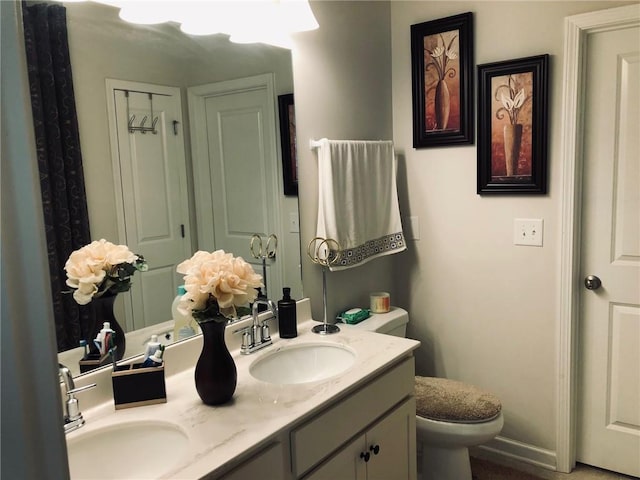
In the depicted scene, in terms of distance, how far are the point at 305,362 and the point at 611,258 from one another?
1326mm

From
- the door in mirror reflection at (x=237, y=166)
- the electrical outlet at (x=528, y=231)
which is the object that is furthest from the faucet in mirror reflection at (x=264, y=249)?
the electrical outlet at (x=528, y=231)

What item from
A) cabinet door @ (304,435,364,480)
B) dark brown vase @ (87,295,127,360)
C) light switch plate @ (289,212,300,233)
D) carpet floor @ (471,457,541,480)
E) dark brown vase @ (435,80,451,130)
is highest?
dark brown vase @ (435,80,451,130)

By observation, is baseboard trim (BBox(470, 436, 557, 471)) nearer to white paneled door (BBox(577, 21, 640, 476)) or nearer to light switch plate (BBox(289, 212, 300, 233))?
white paneled door (BBox(577, 21, 640, 476))

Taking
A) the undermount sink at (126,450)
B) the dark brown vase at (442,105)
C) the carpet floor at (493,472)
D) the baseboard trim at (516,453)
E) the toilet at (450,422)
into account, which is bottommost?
the carpet floor at (493,472)

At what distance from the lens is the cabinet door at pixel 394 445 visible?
166 cm

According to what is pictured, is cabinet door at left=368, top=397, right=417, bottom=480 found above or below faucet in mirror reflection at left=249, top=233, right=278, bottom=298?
below

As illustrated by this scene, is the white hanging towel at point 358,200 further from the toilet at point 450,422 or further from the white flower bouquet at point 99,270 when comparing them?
the white flower bouquet at point 99,270

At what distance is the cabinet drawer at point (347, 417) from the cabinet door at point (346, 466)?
0.08ft

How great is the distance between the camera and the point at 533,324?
234 centimetres

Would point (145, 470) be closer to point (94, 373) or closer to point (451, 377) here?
point (94, 373)

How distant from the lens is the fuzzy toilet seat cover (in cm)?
203

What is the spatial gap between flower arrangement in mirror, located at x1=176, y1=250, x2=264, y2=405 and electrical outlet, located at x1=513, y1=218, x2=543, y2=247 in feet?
4.54

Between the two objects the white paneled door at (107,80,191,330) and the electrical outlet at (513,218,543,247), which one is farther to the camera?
the electrical outlet at (513,218,543,247)


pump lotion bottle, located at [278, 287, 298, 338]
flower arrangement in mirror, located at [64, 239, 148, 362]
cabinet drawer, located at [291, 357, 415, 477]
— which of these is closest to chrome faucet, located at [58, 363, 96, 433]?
flower arrangement in mirror, located at [64, 239, 148, 362]
